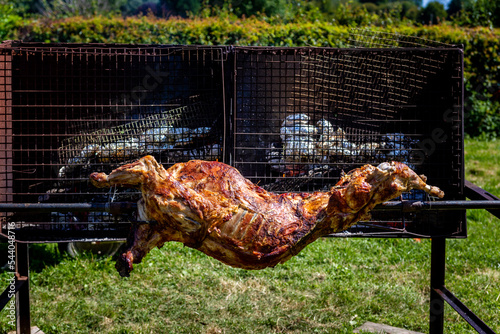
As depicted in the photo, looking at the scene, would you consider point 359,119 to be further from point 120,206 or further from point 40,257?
point 40,257

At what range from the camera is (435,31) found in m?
9.67

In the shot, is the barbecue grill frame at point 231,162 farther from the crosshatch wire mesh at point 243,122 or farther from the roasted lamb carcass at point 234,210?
the roasted lamb carcass at point 234,210

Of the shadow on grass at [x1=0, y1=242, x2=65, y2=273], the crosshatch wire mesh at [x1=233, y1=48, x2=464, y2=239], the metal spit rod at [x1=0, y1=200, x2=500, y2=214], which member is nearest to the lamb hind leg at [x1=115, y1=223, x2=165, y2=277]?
the metal spit rod at [x1=0, y1=200, x2=500, y2=214]

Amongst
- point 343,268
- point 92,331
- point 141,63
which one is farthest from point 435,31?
point 92,331

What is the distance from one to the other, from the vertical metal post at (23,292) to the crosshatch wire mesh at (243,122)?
0.33 metres

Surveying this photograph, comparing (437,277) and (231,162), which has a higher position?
(231,162)

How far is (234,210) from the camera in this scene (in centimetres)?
236

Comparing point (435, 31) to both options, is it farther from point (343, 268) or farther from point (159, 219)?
point (159, 219)

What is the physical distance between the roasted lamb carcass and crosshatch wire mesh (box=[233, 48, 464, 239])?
0.47 m

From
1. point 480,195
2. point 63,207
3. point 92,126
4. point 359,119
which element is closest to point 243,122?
point 359,119

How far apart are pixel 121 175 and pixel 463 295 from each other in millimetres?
3456

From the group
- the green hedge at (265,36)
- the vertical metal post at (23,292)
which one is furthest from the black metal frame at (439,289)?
the green hedge at (265,36)

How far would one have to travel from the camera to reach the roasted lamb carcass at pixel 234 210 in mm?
2289

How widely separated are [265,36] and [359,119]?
20.0 ft
